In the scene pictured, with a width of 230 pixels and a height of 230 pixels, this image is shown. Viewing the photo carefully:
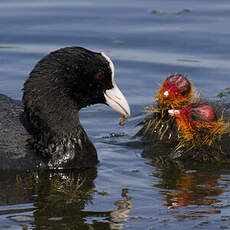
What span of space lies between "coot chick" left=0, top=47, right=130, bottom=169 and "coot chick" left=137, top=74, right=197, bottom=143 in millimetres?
1219

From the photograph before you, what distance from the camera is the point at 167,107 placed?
9305 millimetres

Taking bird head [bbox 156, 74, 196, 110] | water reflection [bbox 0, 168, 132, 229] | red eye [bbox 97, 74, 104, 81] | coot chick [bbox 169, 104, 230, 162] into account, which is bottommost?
Result: water reflection [bbox 0, 168, 132, 229]

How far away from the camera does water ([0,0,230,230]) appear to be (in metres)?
6.71

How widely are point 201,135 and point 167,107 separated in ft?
2.67

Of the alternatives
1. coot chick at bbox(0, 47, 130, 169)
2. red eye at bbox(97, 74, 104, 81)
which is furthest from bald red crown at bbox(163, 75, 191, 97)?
red eye at bbox(97, 74, 104, 81)

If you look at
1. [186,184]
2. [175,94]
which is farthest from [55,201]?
[175,94]

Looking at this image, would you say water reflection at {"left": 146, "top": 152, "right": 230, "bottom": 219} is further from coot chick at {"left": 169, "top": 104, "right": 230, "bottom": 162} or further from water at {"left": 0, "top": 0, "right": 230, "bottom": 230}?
coot chick at {"left": 169, "top": 104, "right": 230, "bottom": 162}

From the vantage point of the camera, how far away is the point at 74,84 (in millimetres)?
7949

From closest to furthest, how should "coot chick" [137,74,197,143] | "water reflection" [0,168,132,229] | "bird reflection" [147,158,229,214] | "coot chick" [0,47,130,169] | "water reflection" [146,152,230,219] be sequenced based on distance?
"water reflection" [0,168,132,229] → "water reflection" [146,152,230,219] → "bird reflection" [147,158,229,214] → "coot chick" [0,47,130,169] → "coot chick" [137,74,197,143]

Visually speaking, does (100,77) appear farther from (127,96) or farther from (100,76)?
(127,96)

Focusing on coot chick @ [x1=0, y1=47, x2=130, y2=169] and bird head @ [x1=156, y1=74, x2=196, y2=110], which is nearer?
coot chick @ [x1=0, y1=47, x2=130, y2=169]

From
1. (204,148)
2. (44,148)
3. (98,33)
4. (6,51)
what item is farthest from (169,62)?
(44,148)

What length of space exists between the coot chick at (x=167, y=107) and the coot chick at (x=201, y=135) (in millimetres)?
487

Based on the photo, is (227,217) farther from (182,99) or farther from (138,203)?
(182,99)
